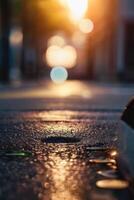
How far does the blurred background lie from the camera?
38.9m

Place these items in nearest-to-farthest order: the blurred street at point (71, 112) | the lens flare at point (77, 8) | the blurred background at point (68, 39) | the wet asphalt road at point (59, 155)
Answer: the wet asphalt road at point (59, 155)
the blurred street at point (71, 112)
the blurred background at point (68, 39)
the lens flare at point (77, 8)

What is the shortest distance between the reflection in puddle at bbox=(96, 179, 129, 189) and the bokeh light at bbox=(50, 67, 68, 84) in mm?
37588

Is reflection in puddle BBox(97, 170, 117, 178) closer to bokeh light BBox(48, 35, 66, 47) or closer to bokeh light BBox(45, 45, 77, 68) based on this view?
bokeh light BBox(45, 45, 77, 68)

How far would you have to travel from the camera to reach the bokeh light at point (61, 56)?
50000 millimetres

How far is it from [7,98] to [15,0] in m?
17.5

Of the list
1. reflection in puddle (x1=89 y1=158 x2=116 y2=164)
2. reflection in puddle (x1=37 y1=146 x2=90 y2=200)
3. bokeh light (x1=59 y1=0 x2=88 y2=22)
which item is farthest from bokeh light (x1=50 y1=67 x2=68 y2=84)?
reflection in puddle (x1=89 y1=158 x2=116 y2=164)

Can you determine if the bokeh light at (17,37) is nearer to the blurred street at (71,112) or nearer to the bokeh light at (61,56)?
the blurred street at (71,112)

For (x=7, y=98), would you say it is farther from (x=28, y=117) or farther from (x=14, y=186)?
(x=14, y=186)

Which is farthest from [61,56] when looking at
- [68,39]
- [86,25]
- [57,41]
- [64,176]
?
[64,176]

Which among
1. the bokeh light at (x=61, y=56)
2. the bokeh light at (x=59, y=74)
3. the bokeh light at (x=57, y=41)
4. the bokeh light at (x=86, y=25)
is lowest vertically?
the bokeh light at (x=59, y=74)

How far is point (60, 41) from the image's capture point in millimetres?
50469

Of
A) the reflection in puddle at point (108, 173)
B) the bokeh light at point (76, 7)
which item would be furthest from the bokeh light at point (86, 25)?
the reflection in puddle at point (108, 173)

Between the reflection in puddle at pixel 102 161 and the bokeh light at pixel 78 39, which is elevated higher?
the reflection in puddle at pixel 102 161

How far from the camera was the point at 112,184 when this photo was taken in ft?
24.9
